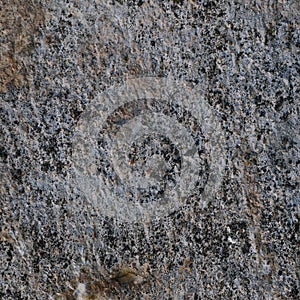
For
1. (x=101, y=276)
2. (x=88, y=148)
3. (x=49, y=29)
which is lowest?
(x=101, y=276)

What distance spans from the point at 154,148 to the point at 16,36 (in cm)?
53

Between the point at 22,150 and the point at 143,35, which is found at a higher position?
the point at 143,35

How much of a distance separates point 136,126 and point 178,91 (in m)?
0.16

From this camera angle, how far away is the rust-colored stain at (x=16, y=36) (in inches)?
62.6

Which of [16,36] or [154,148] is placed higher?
[16,36]

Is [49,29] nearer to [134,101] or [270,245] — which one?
[134,101]

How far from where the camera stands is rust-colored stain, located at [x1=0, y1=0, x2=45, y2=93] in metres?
1.59

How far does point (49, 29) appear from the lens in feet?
5.22

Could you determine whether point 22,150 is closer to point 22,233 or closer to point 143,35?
point 22,233

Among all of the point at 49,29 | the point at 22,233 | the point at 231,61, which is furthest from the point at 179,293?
the point at 49,29

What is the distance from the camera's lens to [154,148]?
1594mm

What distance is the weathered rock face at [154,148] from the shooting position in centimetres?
159

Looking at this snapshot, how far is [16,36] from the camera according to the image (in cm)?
159

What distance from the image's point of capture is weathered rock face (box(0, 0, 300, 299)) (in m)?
1.59
